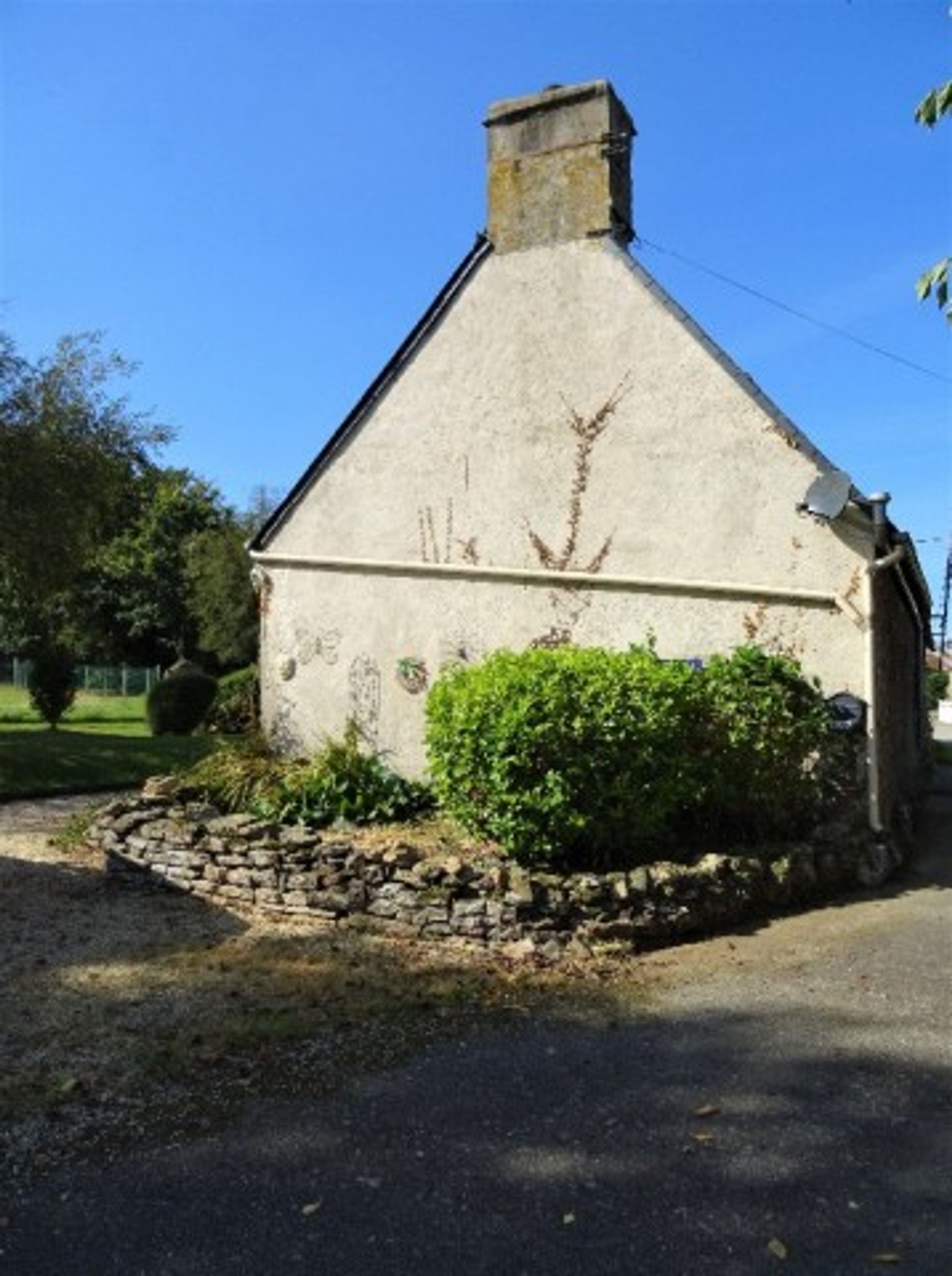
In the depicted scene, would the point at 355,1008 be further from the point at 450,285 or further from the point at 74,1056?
the point at 450,285

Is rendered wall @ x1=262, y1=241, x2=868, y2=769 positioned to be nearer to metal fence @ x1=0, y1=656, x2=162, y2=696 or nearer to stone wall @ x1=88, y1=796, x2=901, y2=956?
stone wall @ x1=88, y1=796, x2=901, y2=956

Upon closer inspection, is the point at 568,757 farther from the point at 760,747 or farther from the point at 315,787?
the point at 315,787

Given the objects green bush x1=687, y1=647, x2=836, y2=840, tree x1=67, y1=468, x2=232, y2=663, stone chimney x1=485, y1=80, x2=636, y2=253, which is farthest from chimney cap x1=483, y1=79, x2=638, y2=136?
tree x1=67, y1=468, x2=232, y2=663

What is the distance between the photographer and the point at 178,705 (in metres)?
25.1

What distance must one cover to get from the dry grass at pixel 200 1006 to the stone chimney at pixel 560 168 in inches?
275

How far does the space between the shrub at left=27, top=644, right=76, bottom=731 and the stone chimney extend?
19050mm

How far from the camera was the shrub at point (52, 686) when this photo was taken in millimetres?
25719

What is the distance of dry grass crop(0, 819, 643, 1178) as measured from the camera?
4586 mm

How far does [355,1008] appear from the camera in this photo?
581cm

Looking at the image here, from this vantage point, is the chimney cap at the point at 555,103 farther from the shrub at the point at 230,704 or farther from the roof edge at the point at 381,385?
the shrub at the point at 230,704

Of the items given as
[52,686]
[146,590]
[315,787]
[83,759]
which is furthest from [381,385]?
[146,590]

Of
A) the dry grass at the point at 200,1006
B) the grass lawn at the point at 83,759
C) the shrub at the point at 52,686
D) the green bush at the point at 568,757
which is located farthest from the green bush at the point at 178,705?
the green bush at the point at 568,757

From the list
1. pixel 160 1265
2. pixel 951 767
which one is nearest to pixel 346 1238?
pixel 160 1265

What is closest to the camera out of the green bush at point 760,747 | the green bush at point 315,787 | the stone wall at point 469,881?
the stone wall at point 469,881
